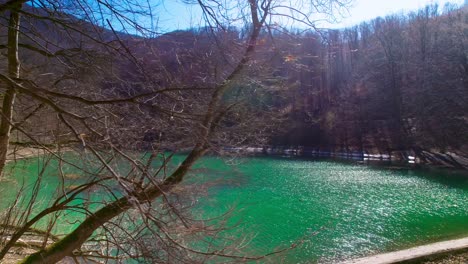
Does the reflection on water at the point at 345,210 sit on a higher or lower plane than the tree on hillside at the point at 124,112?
lower

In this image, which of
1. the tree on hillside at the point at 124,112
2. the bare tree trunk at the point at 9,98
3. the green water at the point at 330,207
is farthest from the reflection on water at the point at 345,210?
the bare tree trunk at the point at 9,98

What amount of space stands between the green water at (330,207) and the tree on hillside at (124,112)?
546 mm

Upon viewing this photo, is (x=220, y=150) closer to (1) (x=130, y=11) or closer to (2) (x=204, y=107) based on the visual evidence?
(2) (x=204, y=107)

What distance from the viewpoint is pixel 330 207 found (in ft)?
32.9

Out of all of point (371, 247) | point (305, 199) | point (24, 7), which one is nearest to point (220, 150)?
point (24, 7)

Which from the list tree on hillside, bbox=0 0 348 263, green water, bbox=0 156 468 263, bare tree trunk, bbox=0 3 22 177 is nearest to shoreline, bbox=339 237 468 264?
green water, bbox=0 156 468 263

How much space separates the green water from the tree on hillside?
546mm

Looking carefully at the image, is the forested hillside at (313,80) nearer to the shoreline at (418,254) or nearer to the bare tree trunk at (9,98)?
the bare tree trunk at (9,98)

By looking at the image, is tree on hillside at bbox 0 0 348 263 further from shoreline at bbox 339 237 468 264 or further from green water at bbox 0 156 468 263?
shoreline at bbox 339 237 468 264

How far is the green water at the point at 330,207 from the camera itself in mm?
4383

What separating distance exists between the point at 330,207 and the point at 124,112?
28.7 ft

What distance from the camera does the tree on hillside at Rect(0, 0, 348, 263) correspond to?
6.10ft

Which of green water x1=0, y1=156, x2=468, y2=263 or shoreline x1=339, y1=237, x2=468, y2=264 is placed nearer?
green water x1=0, y1=156, x2=468, y2=263

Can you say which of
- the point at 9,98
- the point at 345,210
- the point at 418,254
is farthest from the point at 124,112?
the point at 345,210
